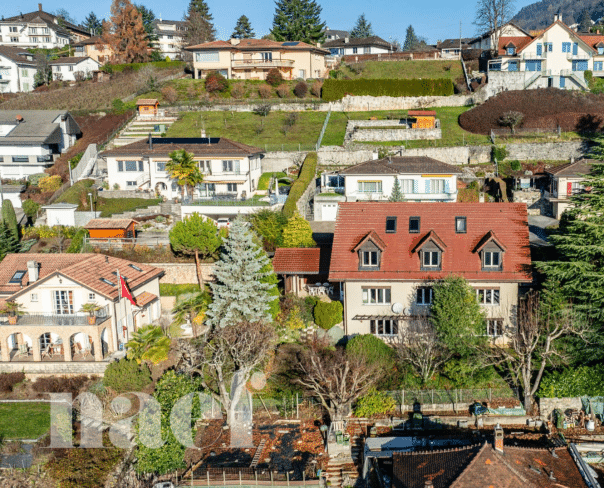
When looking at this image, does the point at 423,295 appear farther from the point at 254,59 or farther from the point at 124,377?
the point at 254,59

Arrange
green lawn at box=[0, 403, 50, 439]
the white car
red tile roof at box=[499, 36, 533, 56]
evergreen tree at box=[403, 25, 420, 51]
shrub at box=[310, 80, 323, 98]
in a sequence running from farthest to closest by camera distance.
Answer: evergreen tree at box=[403, 25, 420, 51]
shrub at box=[310, 80, 323, 98]
red tile roof at box=[499, 36, 533, 56]
the white car
green lawn at box=[0, 403, 50, 439]

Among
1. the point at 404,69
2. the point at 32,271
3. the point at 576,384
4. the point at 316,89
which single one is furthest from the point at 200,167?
the point at 404,69

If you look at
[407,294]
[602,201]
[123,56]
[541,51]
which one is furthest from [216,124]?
[602,201]

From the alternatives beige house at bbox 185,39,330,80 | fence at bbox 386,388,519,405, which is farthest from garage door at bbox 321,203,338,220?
beige house at bbox 185,39,330,80

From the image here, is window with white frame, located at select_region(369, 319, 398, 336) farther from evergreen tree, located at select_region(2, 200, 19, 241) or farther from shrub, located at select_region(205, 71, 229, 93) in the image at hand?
shrub, located at select_region(205, 71, 229, 93)

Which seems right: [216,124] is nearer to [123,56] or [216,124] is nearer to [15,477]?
[123,56]

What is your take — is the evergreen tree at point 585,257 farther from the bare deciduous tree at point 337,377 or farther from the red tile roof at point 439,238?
the bare deciduous tree at point 337,377

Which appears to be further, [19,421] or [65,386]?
[65,386]

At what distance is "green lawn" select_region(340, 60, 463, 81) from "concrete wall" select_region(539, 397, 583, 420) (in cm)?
5971

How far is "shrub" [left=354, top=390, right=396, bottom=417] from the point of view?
28.6m

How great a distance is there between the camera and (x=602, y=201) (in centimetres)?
3102

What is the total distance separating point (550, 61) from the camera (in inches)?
2908

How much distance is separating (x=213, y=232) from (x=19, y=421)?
53.7 ft

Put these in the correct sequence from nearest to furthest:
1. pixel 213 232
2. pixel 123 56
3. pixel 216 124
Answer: pixel 213 232 < pixel 216 124 < pixel 123 56
